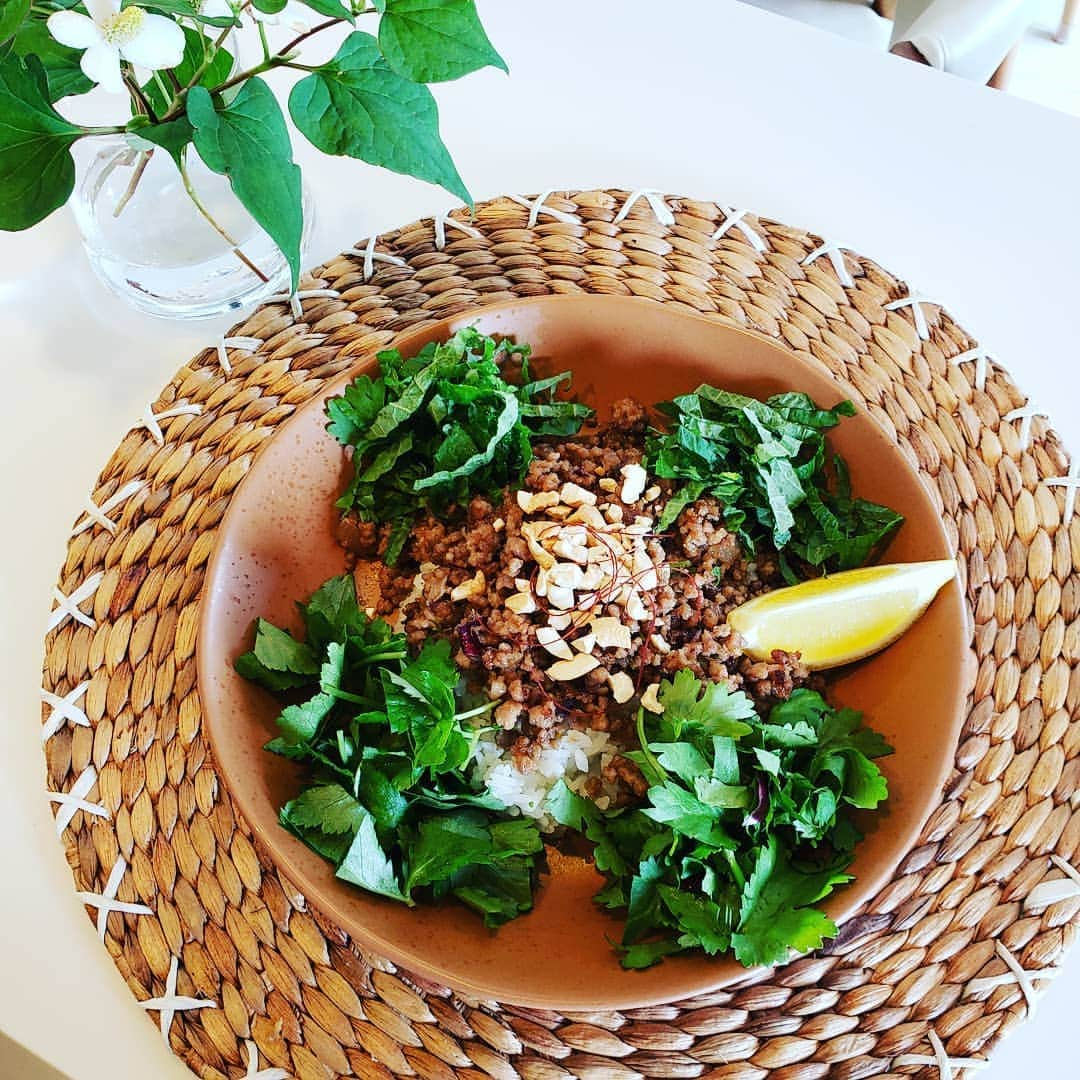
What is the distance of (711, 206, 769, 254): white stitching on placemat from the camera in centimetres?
142

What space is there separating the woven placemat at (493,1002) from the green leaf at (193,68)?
0.30 m

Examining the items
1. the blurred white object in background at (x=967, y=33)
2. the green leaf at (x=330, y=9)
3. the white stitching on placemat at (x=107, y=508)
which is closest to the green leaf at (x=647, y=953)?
the white stitching on placemat at (x=107, y=508)

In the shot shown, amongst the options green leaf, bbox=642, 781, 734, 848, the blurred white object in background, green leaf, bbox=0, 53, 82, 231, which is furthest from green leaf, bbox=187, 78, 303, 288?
the blurred white object in background

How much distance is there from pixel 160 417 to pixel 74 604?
25 centimetres

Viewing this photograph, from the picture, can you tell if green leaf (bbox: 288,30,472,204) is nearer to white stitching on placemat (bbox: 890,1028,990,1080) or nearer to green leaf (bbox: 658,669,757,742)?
green leaf (bbox: 658,669,757,742)

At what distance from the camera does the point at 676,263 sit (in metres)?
1.40

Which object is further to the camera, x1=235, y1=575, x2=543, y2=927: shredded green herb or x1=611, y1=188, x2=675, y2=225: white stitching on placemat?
x1=611, y1=188, x2=675, y2=225: white stitching on placemat

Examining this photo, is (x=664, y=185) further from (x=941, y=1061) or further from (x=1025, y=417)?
(x=941, y=1061)

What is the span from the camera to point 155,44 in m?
→ 0.87

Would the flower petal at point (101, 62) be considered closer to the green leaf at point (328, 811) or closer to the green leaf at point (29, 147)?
the green leaf at point (29, 147)

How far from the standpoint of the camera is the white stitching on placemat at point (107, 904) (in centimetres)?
113

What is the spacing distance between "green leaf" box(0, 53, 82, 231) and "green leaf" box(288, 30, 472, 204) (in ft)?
0.75

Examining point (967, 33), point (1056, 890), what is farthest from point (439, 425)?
point (967, 33)

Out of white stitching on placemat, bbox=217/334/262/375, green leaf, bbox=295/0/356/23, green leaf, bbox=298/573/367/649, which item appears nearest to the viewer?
green leaf, bbox=295/0/356/23
